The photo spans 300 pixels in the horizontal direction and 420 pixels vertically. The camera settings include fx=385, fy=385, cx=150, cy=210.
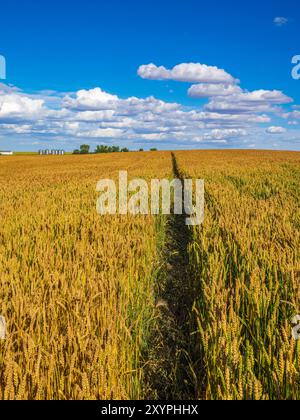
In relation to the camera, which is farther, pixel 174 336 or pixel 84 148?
pixel 84 148

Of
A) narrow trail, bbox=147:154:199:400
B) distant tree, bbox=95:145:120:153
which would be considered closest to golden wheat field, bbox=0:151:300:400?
narrow trail, bbox=147:154:199:400

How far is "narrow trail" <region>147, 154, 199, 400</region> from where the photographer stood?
309 centimetres

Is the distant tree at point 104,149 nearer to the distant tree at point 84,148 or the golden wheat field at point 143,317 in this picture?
the distant tree at point 84,148

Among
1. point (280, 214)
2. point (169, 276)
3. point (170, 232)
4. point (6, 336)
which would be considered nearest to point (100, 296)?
point (6, 336)

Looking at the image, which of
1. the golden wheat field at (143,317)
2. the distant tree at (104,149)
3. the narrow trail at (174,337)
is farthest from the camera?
the distant tree at (104,149)

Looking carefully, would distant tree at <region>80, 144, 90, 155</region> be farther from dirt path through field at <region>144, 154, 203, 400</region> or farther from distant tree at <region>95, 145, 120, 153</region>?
dirt path through field at <region>144, 154, 203, 400</region>

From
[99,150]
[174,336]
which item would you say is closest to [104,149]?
[99,150]

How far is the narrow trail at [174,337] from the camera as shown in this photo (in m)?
3.09

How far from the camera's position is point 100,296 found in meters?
3.27

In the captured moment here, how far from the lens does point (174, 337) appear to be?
3893 mm

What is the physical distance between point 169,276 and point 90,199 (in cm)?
452

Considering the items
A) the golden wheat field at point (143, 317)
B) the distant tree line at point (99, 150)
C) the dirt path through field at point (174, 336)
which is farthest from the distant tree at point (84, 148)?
the dirt path through field at point (174, 336)

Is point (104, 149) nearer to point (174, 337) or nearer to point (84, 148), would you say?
point (84, 148)
